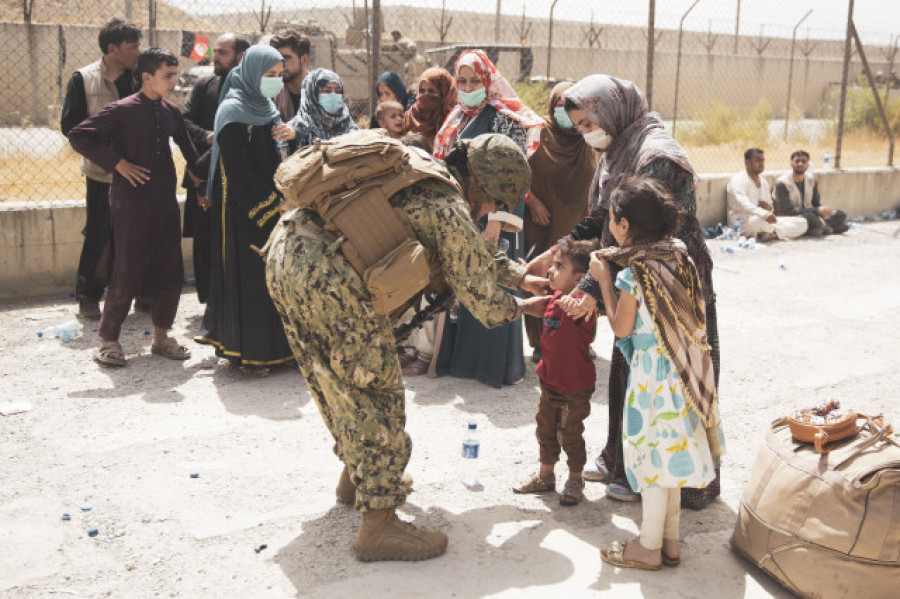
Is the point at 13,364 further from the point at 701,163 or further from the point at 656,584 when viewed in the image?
the point at 701,163

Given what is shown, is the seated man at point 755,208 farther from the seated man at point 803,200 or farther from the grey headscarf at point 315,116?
the grey headscarf at point 315,116

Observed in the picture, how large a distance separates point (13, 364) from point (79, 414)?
1033 mm

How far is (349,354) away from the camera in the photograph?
3.16 meters

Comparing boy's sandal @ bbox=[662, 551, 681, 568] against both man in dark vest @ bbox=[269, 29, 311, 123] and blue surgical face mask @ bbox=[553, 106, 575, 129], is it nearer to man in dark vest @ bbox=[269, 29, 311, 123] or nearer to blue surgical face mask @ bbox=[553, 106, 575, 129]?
blue surgical face mask @ bbox=[553, 106, 575, 129]

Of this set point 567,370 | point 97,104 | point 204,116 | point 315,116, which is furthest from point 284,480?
point 97,104

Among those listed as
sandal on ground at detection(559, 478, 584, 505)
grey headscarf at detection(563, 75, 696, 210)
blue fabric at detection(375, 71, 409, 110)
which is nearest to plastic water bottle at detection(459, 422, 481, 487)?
sandal on ground at detection(559, 478, 584, 505)

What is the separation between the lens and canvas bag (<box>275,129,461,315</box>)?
10.0 ft

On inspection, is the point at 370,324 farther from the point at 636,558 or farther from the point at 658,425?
the point at 636,558

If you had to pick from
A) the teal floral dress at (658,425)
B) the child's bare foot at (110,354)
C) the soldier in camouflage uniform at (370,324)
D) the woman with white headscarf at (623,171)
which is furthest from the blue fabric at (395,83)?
the teal floral dress at (658,425)

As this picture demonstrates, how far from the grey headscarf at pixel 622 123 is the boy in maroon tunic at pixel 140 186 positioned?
2.90 m

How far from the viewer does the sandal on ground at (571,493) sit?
385 cm

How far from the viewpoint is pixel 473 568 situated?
3328 millimetres

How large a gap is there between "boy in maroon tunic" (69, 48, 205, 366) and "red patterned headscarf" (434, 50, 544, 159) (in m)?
1.73

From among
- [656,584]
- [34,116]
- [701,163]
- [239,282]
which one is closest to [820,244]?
[701,163]
